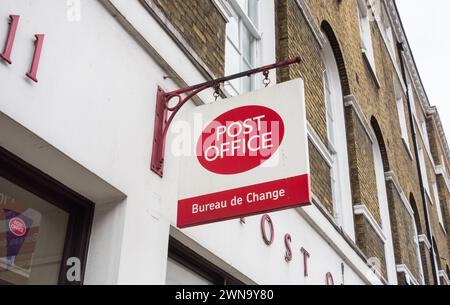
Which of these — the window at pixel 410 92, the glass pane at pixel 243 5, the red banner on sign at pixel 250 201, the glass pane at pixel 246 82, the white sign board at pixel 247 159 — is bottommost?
the red banner on sign at pixel 250 201

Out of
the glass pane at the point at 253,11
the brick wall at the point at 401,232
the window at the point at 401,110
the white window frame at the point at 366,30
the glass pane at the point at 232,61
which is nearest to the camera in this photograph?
the glass pane at the point at 232,61

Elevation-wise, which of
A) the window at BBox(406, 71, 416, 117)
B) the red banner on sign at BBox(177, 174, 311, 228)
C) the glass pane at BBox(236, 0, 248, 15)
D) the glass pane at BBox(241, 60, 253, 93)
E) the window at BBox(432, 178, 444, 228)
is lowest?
the red banner on sign at BBox(177, 174, 311, 228)

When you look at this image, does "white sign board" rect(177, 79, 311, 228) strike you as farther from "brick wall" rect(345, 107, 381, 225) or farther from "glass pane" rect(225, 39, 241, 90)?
"brick wall" rect(345, 107, 381, 225)

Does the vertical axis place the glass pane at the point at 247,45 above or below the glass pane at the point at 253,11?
below

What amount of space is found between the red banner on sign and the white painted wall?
0.38 meters

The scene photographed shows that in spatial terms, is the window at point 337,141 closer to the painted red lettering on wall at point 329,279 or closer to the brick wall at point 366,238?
the brick wall at point 366,238

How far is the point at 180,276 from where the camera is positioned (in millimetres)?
4625

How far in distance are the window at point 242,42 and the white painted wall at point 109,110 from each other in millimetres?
1730

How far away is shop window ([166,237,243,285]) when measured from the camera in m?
4.52

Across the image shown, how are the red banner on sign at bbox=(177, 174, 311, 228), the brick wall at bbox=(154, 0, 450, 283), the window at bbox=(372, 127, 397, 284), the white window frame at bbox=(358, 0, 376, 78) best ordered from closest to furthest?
the red banner on sign at bbox=(177, 174, 311, 228), the brick wall at bbox=(154, 0, 450, 283), the window at bbox=(372, 127, 397, 284), the white window frame at bbox=(358, 0, 376, 78)

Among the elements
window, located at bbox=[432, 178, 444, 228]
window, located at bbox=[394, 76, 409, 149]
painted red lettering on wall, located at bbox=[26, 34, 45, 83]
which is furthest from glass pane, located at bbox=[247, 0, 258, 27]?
window, located at bbox=[432, 178, 444, 228]

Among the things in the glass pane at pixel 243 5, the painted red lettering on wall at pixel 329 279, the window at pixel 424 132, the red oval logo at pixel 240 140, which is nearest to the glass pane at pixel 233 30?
the glass pane at pixel 243 5

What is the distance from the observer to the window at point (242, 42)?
6586 mm

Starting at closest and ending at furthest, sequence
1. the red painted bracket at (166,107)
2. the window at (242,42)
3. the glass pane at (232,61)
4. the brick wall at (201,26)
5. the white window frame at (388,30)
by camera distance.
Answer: the red painted bracket at (166,107) → the brick wall at (201,26) → the glass pane at (232,61) → the window at (242,42) → the white window frame at (388,30)
